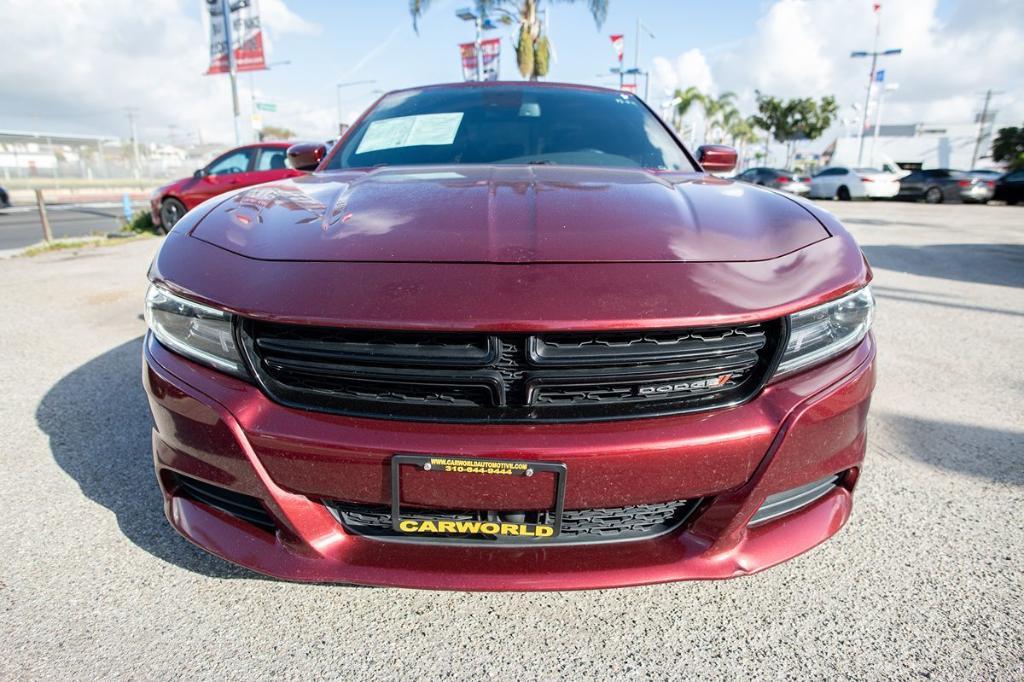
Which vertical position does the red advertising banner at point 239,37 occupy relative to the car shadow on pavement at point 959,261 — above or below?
above

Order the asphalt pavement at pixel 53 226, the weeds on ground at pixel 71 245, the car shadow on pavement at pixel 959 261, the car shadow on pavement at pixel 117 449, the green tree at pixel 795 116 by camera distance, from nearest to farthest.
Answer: the car shadow on pavement at pixel 117 449
the car shadow on pavement at pixel 959 261
the weeds on ground at pixel 71 245
the asphalt pavement at pixel 53 226
the green tree at pixel 795 116

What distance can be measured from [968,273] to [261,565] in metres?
7.73

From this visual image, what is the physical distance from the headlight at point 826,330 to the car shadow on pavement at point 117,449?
155 cm

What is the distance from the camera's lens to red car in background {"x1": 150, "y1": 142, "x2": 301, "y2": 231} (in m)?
10.7

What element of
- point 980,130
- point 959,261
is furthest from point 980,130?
point 959,261

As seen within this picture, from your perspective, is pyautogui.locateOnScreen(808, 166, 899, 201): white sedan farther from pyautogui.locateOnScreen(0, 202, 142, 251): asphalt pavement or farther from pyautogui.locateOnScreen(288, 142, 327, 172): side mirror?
pyautogui.locateOnScreen(288, 142, 327, 172): side mirror

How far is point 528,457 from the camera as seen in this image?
1.25 meters

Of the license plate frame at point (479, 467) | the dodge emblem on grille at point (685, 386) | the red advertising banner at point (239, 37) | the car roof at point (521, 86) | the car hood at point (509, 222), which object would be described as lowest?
the license plate frame at point (479, 467)

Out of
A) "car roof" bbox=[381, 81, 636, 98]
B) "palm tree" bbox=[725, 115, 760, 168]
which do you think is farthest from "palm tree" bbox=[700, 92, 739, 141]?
"car roof" bbox=[381, 81, 636, 98]

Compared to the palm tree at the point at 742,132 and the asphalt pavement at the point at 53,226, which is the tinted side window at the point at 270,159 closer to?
the asphalt pavement at the point at 53,226

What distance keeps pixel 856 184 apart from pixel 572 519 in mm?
24104

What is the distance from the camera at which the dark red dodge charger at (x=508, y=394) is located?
1.27 metres

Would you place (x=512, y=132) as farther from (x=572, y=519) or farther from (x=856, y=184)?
(x=856, y=184)

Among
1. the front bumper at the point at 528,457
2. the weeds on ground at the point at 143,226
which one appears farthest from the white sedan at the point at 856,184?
the front bumper at the point at 528,457
